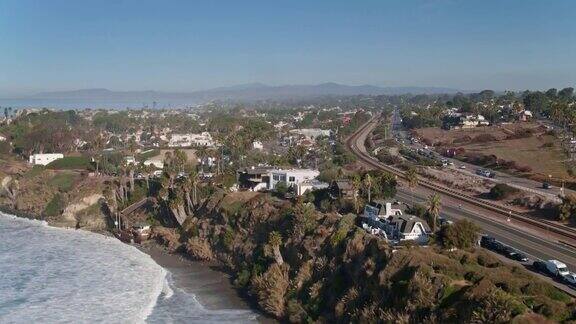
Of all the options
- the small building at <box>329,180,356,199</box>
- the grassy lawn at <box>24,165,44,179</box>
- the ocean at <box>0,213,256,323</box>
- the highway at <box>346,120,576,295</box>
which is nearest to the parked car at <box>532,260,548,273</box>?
the highway at <box>346,120,576,295</box>

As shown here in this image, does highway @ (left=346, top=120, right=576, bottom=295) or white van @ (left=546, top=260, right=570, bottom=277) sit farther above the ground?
white van @ (left=546, top=260, right=570, bottom=277)

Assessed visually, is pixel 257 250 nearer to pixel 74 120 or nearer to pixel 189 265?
pixel 189 265

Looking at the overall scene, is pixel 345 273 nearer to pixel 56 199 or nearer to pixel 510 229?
pixel 510 229

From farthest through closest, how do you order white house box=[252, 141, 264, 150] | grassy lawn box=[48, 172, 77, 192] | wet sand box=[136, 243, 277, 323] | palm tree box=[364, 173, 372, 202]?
white house box=[252, 141, 264, 150]
grassy lawn box=[48, 172, 77, 192]
palm tree box=[364, 173, 372, 202]
wet sand box=[136, 243, 277, 323]

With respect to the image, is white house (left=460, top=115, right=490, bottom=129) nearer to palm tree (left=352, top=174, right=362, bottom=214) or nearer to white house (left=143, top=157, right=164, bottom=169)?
white house (left=143, top=157, right=164, bottom=169)

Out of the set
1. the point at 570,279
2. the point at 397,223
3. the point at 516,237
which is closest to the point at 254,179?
the point at 397,223

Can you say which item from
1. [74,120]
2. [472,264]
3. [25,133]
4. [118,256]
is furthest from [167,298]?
[74,120]

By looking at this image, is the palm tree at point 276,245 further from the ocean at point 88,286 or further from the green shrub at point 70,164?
the green shrub at point 70,164
